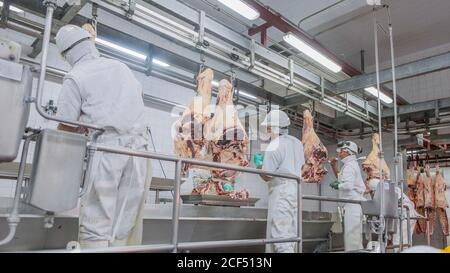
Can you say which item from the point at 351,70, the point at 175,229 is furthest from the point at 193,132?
the point at 351,70

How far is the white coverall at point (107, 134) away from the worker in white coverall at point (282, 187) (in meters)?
1.75

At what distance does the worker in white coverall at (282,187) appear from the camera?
12.9ft

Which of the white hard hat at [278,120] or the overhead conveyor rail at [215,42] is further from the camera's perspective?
the white hard hat at [278,120]

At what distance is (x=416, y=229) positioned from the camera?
8195mm

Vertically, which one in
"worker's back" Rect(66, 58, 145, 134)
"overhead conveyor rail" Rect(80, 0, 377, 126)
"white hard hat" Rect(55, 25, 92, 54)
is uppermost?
"overhead conveyor rail" Rect(80, 0, 377, 126)

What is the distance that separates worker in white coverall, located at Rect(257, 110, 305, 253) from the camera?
12.9 ft

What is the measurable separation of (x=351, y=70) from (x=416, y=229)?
14.9ft

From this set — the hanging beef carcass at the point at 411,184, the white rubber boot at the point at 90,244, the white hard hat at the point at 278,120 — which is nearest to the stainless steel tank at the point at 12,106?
the white rubber boot at the point at 90,244

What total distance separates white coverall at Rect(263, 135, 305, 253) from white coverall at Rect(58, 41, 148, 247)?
→ 6.51 feet

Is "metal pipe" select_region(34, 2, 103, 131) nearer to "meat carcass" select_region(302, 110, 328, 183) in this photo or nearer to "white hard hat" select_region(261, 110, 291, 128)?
"white hard hat" select_region(261, 110, 291, 128)

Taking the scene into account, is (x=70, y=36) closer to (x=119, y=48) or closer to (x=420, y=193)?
(x=119, y=48)

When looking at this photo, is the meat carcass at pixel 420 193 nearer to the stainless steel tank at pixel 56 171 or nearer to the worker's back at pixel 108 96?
the worker's back at pixel 108 96

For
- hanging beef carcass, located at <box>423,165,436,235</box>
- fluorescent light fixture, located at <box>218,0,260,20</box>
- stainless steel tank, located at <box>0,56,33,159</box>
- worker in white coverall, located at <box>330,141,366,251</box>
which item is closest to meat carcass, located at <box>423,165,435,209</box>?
hanging beef carcass, located at <box>423,165,436,235</box>

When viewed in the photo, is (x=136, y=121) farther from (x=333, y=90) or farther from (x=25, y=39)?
(x=333, y=90)
